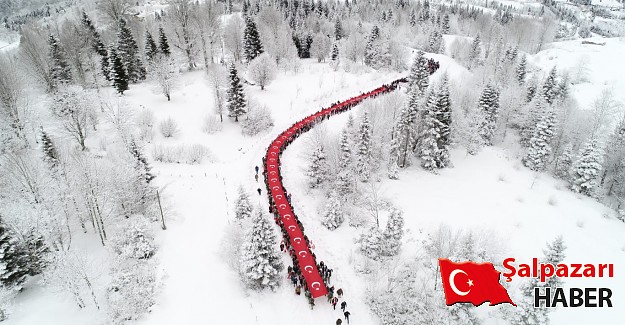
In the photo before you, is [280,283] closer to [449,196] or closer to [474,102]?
[449,196]

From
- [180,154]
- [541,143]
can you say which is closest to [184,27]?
[180,154]

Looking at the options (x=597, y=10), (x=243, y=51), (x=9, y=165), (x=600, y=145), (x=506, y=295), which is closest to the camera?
(x=506, y=295)

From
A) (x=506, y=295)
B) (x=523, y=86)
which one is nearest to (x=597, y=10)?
(x=523, y=86)

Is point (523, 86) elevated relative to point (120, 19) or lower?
lower

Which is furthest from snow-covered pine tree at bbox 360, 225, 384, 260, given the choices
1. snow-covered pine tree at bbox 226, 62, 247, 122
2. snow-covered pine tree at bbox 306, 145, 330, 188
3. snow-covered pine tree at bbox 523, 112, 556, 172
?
snow-covered pine tree at bbox 523, 112, 556, 172

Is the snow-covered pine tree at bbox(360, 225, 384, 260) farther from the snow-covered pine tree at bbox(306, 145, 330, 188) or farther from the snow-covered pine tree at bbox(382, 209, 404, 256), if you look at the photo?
the snow-covered pine tree at bbox(306, 145, 330, 188)

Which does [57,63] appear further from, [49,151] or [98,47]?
[49,151]
